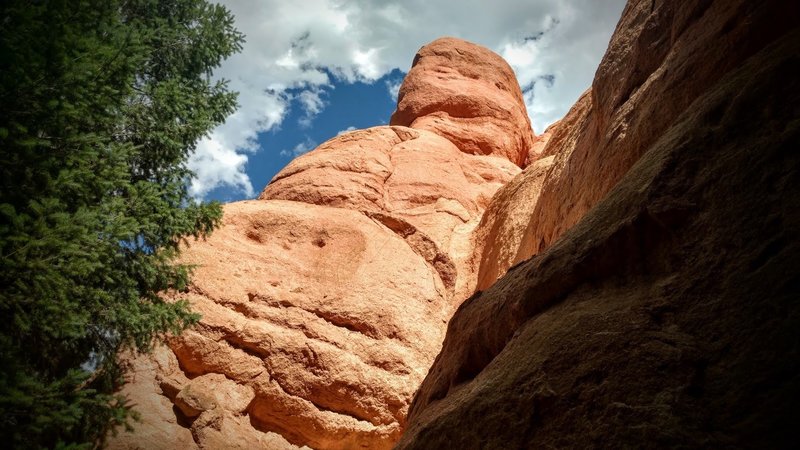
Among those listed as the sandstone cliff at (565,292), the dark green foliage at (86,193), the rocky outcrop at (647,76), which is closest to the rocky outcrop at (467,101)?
the sandstone cliff at (565,292)

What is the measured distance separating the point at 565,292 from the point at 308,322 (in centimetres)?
994

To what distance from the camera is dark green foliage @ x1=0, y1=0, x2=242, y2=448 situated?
21.8ft

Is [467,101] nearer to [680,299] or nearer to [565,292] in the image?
[565,292]

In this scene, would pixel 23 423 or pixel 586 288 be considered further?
pixel 23 423

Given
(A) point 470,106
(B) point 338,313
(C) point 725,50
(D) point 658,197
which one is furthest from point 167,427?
(A) point 470,106

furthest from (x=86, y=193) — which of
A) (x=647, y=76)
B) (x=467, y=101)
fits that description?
(x=467, y=101)

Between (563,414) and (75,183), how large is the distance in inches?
255

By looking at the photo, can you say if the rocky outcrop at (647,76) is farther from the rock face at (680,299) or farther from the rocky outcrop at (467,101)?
the rocky outcrop at (467,101)

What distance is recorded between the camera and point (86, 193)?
794cm

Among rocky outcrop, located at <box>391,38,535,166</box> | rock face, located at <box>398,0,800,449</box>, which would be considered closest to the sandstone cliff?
rock face, located at <box>398,0,800,449</box>

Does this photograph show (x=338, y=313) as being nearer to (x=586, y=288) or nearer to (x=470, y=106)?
(x=586, y=288)

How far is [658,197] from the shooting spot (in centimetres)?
491

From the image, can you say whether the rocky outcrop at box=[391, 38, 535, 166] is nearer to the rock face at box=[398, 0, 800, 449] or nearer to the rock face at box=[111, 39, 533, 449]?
the rock face at box=[111, 39, 533, 449]

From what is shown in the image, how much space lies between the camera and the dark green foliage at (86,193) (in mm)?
6648
